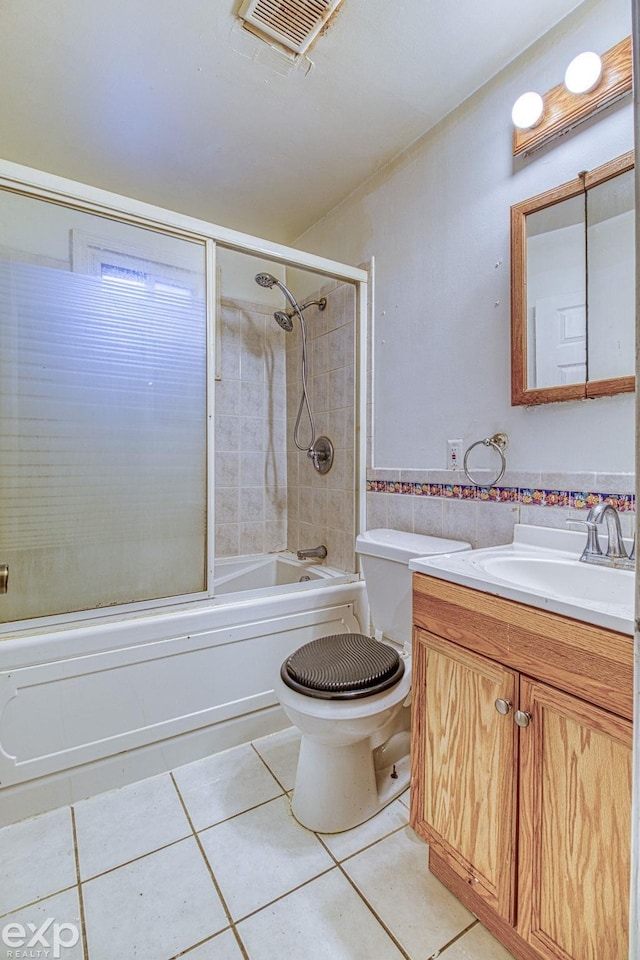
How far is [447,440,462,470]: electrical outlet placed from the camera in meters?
1.58

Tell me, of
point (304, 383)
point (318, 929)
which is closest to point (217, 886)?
point (318, 929)

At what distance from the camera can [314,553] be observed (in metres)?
2.38

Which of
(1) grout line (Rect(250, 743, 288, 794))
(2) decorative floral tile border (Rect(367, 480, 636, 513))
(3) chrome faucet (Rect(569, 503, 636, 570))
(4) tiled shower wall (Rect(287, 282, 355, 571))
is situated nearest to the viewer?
(3) chrome faucet (Rect(569, 503, 636, 570))

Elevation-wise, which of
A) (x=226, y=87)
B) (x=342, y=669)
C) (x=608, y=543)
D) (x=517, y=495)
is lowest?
(x=342, y=669)

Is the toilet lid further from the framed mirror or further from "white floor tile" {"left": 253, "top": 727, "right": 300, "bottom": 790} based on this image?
the framed mirror

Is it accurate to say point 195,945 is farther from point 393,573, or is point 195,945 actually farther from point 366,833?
point 393,573

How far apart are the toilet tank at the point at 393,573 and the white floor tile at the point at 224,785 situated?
0.63 metres

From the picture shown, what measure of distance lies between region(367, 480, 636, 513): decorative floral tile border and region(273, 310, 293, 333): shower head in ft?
3.90

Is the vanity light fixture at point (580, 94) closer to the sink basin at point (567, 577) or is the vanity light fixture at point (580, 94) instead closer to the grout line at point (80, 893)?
the sink basin at point (567, 577)

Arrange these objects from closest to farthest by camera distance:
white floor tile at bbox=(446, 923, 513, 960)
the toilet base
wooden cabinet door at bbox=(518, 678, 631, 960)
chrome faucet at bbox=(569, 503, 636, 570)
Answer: wooden cabinet door at bbox=(518, 678, 631, 960) < white floor tile at bbox=(446, 923, 513, 960) < chrome faucet at bbox=(569, 503, 636, 570) < the toilet base

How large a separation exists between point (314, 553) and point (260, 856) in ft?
4.44

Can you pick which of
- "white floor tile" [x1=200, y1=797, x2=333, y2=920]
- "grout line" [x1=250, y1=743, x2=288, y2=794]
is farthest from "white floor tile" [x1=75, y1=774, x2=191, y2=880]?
"grout line" [x1=250, y1=743, x2=288, y2=794]

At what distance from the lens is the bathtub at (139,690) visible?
130cm

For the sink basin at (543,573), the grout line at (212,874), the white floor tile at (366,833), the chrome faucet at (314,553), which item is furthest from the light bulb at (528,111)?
the grout line at (212,874)
